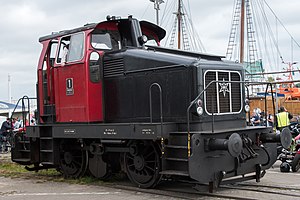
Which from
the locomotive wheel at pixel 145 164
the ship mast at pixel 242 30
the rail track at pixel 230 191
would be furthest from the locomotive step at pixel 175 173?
the ship mast at pixel 242 30

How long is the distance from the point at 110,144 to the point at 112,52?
6.44 ft

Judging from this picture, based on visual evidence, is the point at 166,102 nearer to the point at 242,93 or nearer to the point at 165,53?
the point at 165,53

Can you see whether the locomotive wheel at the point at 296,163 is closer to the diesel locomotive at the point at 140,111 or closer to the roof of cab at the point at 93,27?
the diesel locomotive at the point at 140,111

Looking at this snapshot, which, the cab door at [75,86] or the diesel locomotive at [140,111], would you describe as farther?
the cab door at [75,86]

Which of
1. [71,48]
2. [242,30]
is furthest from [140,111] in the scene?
[242,30]

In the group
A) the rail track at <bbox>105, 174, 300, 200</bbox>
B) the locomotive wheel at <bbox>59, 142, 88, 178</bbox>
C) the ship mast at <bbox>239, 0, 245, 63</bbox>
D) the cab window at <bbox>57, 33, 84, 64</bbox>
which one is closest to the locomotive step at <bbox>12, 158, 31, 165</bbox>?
the locomotive wheel at <bbox>59, 142, 88, 178</bbox>

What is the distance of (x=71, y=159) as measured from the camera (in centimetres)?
1030

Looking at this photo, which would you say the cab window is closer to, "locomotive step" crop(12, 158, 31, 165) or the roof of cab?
the roof of cab

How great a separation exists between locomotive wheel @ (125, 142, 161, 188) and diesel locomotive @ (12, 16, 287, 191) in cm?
2

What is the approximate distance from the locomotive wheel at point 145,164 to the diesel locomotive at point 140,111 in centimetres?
2

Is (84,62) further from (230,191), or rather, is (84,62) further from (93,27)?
(230,191)

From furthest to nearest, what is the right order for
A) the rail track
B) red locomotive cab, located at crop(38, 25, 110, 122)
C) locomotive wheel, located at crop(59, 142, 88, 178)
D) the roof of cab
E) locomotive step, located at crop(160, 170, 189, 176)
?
locomotive wheel, located at crop(59, 142, 88, 178) < the roof of cab < red locomotive cab, located at crop(38, 25, 110, 122) < the rail track < locomotive step, located at crop(160, 170, 189, 176)

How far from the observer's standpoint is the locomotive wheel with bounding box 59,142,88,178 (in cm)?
1021

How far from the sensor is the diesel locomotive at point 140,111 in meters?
Answer: 7.89
